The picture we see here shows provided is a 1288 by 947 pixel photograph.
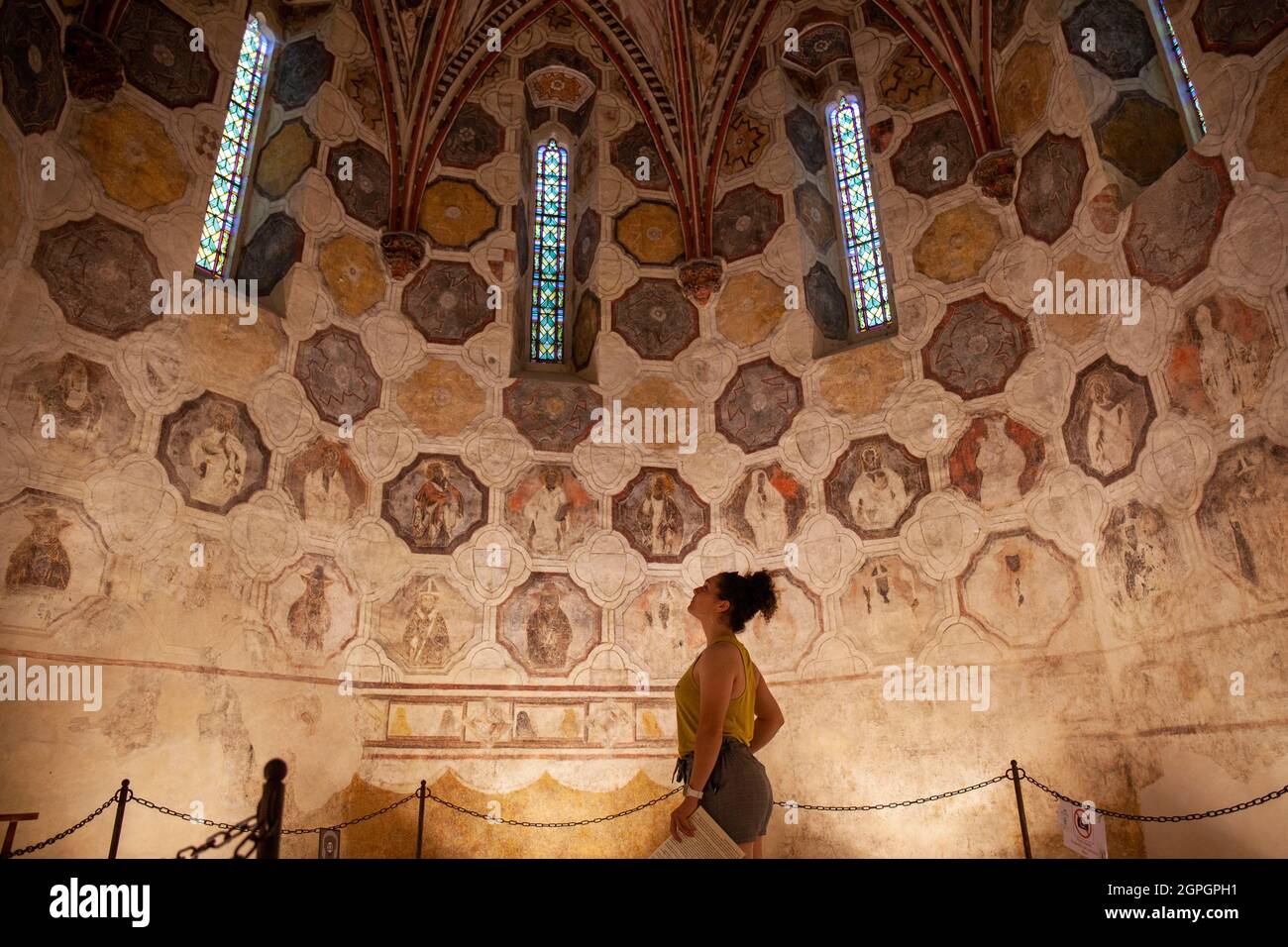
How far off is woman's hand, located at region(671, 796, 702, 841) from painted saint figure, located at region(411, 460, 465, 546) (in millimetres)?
8105

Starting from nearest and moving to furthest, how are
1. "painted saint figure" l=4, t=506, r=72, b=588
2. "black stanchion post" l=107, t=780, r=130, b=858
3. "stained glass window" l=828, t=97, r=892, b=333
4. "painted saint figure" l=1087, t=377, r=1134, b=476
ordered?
1. "black stanchion post" l=107, t=780, r=130, b=858
2. "painted saint figure" l=4, t=506, r=72, b=588
3. "painted saint figure" l=1087, t=377, r=1134, b=476
4. "stained glass window" l=828, t=97, r=892, b=333

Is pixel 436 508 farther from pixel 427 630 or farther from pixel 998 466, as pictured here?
pixel 998 466

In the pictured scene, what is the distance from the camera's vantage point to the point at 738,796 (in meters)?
Answer: 3.79

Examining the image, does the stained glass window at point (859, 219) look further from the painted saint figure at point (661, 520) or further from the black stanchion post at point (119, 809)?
the black stanchion post at point (119, 809)

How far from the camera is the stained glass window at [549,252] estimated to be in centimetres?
1312

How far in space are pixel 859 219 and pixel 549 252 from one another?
15.7 ft

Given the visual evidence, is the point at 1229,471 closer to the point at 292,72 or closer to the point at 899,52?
the point at 899,52

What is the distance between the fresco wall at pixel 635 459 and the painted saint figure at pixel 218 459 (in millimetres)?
36

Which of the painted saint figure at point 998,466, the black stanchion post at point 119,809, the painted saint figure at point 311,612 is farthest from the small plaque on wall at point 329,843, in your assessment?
the painted saint figure at point 998,466

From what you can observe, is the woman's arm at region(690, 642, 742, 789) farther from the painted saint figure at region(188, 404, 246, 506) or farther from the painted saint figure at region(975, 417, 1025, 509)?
the painted saint figure at region(188, 404, 246, 506)

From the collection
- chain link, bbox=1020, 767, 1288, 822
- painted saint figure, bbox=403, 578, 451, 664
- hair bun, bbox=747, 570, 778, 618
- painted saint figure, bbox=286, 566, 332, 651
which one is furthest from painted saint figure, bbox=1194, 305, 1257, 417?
painted saint figure, bbox=286, 566, 332, 651

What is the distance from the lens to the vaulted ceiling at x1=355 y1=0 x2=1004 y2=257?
12.3 metres

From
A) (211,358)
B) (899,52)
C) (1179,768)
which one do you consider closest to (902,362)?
(899,52)

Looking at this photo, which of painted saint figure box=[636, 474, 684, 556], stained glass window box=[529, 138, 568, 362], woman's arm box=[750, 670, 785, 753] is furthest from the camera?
stained glass window box=[529, 138, 568, 362]
